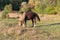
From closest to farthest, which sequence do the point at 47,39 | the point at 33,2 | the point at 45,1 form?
1. the point at 47,39
2. the point at 45,1
3. the point at 33,2

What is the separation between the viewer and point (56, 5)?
30.3 metres

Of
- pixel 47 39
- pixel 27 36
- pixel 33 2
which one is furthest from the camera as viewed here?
pixel 33 2

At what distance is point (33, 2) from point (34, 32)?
21.4 meters

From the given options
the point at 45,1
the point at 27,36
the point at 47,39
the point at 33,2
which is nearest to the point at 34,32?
the point at 27,36

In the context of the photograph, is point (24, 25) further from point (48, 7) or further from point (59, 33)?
point (48, 7)

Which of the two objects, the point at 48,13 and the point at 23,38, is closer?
the point at 23,38

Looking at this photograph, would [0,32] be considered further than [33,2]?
No

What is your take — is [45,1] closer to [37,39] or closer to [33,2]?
[33,2]

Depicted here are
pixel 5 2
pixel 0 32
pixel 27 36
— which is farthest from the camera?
pixel 5 2

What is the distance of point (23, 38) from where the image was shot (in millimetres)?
12945

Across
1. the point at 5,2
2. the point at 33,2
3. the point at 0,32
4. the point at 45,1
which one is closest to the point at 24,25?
the point at 0,32

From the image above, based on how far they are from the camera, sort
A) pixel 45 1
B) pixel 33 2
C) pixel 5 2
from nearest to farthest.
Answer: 1. pixel 45 1
2. pixel 33 2
3. pixel 5 2

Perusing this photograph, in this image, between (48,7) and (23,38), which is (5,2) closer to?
(48,7)

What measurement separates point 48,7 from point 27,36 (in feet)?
58.7
